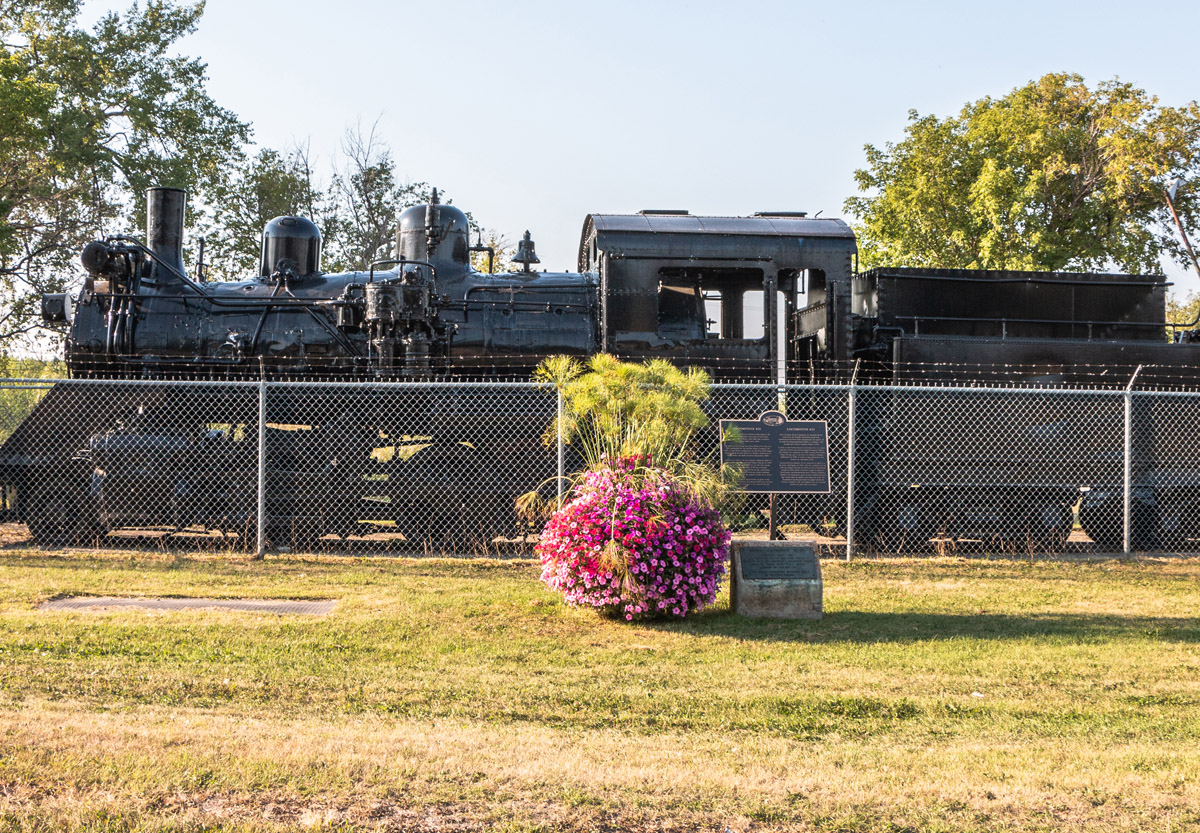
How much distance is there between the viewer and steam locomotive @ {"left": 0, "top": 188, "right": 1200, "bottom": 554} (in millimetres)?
10352

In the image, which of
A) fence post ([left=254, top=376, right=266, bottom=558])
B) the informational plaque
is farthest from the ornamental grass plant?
fence post ([left=254, top=376, right=266, bottom=558])

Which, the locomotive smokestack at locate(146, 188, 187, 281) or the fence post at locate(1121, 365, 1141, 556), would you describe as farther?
the locomotive smokestack at locate(146, 188, 187, 281)

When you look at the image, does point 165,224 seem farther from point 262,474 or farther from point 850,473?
point 850,473

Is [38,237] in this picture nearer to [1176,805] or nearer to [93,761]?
[93,761]

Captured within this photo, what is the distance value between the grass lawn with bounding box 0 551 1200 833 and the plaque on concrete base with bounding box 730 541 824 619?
0.21 metres

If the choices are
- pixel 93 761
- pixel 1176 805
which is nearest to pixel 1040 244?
pixel 1176 805

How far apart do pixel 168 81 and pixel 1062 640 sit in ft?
96.9

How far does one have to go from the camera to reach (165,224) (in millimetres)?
11555

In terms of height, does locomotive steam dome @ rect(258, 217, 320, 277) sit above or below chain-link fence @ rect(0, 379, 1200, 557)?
above

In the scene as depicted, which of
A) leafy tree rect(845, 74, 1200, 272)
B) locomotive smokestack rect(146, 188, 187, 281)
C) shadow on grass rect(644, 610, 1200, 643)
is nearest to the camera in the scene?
shadow on grass rect(644, 610, 1200, 643)

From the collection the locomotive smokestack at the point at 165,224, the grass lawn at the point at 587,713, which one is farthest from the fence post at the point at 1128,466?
the locomotive smokestack at the point at 165,224

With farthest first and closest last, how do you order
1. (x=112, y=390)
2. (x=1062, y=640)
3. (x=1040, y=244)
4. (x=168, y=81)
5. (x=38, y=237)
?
(x=168, y=81)
(x=38, y=237)
(x=1040, y=244)
(x=112, y=390)
(x=1062, y=640)

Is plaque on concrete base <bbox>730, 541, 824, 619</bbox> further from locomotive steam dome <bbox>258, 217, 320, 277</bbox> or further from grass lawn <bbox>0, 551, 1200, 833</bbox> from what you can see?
locomotive steam dome <bbox>258, 217, 320, 277</bbox>

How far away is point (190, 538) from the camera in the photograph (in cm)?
1066
